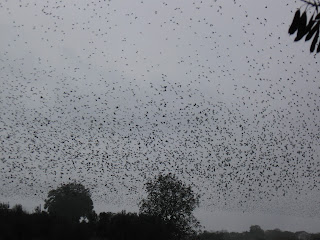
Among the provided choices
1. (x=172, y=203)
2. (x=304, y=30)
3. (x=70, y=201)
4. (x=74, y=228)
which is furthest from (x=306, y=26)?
(x=70, y=201)

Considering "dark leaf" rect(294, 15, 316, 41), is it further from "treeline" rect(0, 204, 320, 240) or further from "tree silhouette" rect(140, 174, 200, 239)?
"tree silhouette" rect(140, 174, 200, 239)

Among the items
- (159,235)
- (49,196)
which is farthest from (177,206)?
(49,196)

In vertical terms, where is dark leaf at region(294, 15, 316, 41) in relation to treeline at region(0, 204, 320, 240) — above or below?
above

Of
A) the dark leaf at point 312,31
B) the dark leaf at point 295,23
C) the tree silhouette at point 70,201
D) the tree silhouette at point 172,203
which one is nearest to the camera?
the dark leaf at point 295,23

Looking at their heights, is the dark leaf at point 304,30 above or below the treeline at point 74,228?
above

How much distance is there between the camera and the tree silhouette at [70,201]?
99625 millimetres

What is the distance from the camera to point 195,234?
6250 cm

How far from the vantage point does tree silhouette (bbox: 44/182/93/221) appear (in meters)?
99.6

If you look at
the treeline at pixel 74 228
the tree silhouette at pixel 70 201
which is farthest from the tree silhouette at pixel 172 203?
the tree silhouette at pixel 70 201

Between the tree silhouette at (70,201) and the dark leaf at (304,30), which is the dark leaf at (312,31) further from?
the tree silhouette at (70,201)

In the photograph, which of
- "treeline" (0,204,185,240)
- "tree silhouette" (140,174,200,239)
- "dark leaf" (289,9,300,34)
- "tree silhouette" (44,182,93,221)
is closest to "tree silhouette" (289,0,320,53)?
"dark leaf" (289,9,300,34)

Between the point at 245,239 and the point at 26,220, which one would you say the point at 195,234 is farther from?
the point at 245,239

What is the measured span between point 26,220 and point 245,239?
596 feet

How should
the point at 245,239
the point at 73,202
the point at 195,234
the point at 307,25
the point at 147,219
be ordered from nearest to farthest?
the point at 307,25, the point at 147,219, the point at 195,234, the point at 73,202, the point at 245,239
